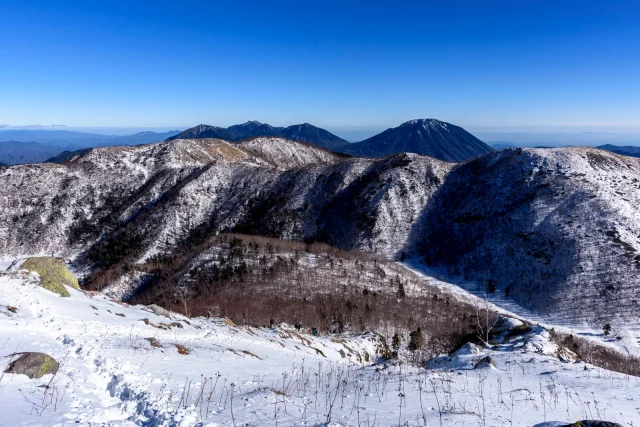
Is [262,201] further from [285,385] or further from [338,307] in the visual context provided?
[285,385]

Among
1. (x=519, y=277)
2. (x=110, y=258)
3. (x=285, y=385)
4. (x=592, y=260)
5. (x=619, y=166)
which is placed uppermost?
(x=619, y=166)

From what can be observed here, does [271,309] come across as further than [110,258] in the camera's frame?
No

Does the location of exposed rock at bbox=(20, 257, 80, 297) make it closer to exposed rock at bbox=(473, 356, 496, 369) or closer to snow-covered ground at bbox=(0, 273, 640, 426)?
snow-covered ground at bbox=(0, 273, 640, 426)

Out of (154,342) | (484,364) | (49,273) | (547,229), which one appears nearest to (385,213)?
(547,229)

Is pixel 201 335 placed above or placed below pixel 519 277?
above

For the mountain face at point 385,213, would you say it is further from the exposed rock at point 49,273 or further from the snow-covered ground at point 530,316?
the exposed rock at point 49,273

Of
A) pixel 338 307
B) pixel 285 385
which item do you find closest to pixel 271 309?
pixel 338 307

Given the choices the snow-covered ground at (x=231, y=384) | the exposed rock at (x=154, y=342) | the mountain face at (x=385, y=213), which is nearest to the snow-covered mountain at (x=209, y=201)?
Result: the mountain face at (x=385, y=213)
